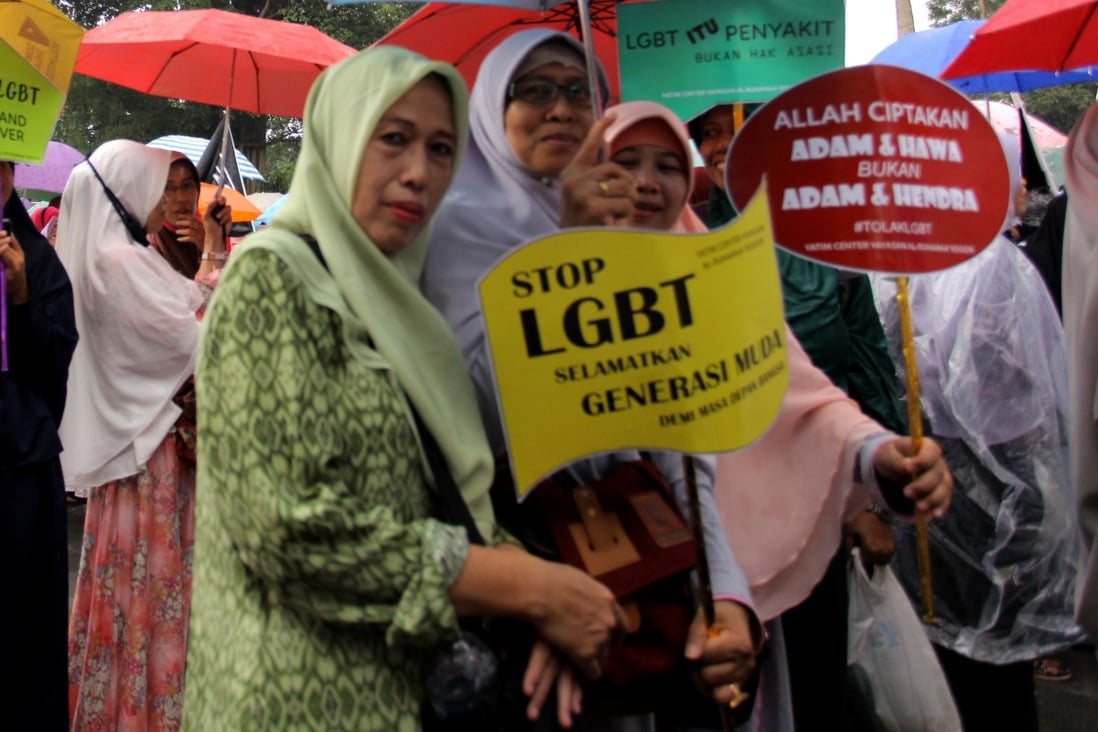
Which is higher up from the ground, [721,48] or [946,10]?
[946,10]

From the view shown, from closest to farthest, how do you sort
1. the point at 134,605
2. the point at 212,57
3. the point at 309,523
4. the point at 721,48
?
1. the point at 309,523
2. the point at 721,48
3. the point at 134,605
4. the point at 212,57

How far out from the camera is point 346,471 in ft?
5.15

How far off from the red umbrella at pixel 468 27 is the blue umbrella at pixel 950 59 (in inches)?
118

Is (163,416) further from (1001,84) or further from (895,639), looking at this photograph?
(1001,84)

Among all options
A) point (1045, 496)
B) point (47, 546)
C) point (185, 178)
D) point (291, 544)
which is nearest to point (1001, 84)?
point (1045, 496)

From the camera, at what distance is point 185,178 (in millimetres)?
4422

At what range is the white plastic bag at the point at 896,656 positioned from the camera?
3010 mm

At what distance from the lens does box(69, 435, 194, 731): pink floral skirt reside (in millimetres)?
3688

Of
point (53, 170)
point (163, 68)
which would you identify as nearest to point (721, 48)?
point (163, 68)

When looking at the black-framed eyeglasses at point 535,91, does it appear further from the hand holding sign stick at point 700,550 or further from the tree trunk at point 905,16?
the tree trunk at point 905,16

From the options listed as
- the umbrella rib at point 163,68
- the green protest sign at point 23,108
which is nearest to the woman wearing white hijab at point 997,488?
the green protest sign at point 23,108

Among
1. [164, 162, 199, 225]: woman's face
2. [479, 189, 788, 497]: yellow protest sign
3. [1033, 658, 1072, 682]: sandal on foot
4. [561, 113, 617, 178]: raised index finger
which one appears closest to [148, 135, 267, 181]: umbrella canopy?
[164, 162, 199, 225]: woman's face

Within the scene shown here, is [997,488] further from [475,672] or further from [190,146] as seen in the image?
[190,146]

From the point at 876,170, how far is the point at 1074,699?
3.32 metres
